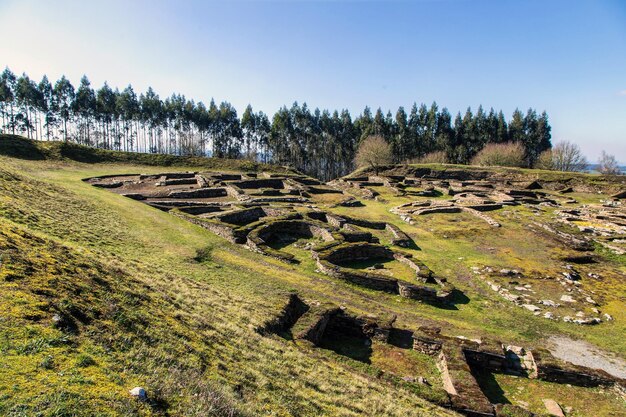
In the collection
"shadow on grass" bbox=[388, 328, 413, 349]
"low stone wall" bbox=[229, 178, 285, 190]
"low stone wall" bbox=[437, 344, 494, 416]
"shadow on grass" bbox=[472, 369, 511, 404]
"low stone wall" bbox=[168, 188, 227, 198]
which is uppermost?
"low stone wall" bbox=[229, 178, 285, 190]

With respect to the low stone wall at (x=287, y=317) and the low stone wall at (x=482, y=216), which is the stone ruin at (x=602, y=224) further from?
the low stone wall at (x=287, y=317)

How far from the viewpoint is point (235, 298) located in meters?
11.7

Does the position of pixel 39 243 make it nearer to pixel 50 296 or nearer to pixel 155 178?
pixel 50 296

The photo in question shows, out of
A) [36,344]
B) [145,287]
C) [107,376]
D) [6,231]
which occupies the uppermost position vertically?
[6,231]

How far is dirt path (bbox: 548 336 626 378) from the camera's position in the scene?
1060 centimetres

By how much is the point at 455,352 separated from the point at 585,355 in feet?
16.6

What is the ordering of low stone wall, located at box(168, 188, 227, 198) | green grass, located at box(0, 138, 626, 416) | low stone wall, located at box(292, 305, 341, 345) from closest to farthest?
green grass, located at box(0, 138, 626, 416) < low stone wall, located at box(292, 305, 341, 345) < low stone wall, located at box(168, 188, 227, 198)

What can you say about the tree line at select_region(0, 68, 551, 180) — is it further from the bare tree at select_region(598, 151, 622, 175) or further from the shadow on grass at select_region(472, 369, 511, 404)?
the shadow on grass at select_region(472, 369, 511, 404)

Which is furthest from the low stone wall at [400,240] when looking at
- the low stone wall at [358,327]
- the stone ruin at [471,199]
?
the low stone wall at [358,327]

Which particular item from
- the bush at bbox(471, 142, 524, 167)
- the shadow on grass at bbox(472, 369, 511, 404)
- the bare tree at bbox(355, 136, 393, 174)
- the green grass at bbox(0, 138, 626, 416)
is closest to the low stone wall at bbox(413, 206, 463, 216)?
the green grass at bbox(0, 138, 626, 416)

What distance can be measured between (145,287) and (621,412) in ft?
41.6

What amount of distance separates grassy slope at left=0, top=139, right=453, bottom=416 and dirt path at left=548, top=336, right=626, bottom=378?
6514 millimetres

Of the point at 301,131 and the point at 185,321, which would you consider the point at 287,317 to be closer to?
the point at 185,321

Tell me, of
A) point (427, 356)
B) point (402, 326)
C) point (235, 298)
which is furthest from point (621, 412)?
point (235, 298)
